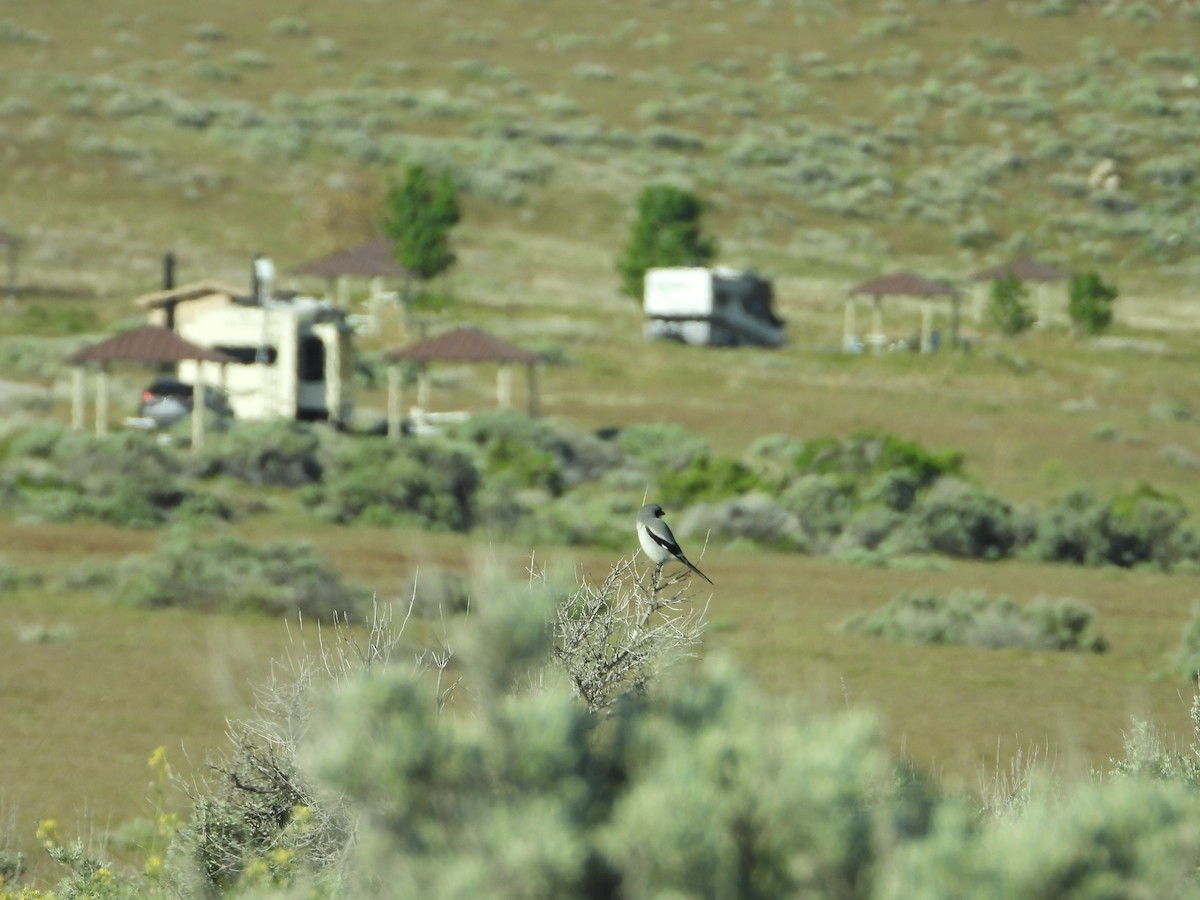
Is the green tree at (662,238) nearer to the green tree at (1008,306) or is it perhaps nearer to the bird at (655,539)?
the green tree at (1008,306)

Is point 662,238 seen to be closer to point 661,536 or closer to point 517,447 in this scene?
point 517,447

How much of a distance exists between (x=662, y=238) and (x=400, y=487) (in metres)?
29.6

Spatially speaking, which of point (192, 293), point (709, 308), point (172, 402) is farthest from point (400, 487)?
point (709, 308)

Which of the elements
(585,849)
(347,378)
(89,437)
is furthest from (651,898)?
(347,378)

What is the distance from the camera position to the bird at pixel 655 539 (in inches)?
307

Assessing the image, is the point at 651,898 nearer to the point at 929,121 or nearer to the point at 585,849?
the point at 585,849

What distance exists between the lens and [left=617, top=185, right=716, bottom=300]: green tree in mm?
56469

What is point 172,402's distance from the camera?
121ft

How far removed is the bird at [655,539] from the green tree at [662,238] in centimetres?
4832

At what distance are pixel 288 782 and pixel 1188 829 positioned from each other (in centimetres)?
414

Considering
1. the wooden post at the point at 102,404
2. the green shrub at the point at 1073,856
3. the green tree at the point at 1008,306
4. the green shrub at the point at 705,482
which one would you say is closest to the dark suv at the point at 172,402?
the wooden post at the point at 102,404

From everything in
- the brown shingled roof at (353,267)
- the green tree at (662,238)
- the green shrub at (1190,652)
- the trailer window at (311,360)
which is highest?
the green tree at (662,238)

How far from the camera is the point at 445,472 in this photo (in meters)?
30.2

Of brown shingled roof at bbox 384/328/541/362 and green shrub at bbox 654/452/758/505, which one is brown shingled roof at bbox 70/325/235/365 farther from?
green shrub at bbox 654/452/758/505
